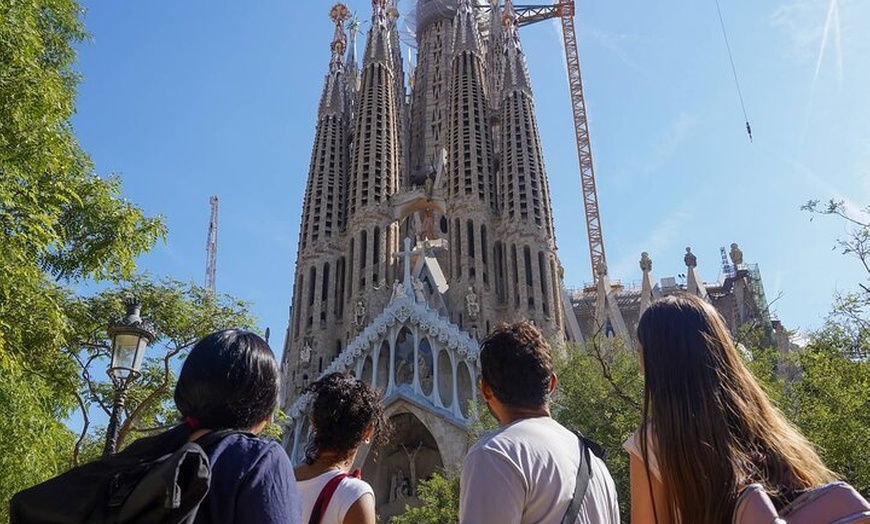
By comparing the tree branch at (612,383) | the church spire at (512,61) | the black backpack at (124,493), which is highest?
the church spire at (512,61)

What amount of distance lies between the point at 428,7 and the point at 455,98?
1364 centimetres

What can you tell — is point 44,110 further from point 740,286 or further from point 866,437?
point 740,286

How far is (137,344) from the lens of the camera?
675 cm

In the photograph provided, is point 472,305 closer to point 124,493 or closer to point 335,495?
point 335,495

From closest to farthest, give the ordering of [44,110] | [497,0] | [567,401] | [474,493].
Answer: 1. [474,493]
2. [44,110]
3. [567,401]
4. [497,0]

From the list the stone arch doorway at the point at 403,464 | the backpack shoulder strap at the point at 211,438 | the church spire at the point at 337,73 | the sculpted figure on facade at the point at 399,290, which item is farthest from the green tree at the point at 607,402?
the church spire at the point at 337,73

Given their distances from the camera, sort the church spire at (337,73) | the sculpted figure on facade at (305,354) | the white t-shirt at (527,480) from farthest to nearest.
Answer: the church spire at (337,73) < the sculpted figure on facade at (305,354) < the white t-shirt at (527,480)

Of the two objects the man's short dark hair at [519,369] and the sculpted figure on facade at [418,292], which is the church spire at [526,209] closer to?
the sculpted figure on facade at [418,292]

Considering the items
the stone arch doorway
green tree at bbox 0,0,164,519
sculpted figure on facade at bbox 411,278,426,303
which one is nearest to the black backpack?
green tree at bbox 0,0,164,519

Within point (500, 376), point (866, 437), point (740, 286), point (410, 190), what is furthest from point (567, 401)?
point (740, 286)

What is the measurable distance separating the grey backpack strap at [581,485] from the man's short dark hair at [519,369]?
0.22 metres

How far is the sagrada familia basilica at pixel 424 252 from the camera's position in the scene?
30.8 m

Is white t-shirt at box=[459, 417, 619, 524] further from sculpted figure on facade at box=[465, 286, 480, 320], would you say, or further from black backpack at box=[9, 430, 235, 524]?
sculpted figure on facade at box=[465, 286, 480, 320]

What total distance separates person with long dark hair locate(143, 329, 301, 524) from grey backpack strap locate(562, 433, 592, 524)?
818 millimetres
